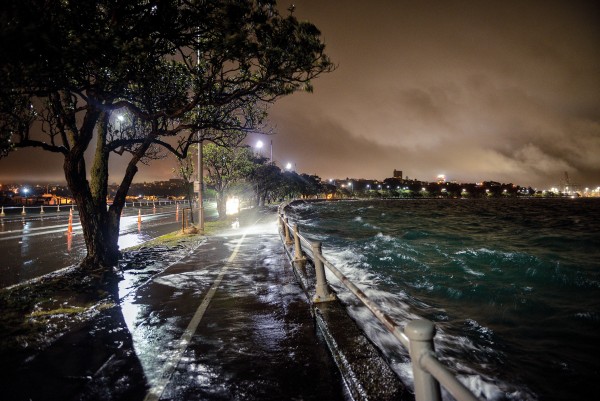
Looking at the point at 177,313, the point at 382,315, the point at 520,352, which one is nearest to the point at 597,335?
the point at 520,352

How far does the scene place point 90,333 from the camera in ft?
18.7

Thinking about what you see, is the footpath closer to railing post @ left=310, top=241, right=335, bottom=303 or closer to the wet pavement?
the wet pavement

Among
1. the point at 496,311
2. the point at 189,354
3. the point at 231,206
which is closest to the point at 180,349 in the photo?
the point at 189,354

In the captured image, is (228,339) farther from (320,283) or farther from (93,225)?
(93,225)

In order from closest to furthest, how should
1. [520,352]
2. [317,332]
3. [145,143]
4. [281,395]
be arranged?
[281,395] → [317,332] → [520,352] → [145,143]

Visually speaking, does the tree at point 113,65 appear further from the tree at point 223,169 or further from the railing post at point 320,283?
the tree at point 223,169

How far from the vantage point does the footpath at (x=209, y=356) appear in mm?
3859

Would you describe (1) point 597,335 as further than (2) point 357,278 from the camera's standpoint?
No

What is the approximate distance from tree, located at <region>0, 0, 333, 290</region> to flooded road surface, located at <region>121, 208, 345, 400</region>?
12.8ft

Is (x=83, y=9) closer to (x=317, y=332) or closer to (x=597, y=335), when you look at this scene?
(x=317, y=332)

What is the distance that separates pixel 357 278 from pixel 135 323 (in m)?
9.38

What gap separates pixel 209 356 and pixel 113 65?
5.54 metres

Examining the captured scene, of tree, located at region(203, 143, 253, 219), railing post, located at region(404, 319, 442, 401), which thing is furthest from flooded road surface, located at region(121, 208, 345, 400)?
tree, located at region(203, 143, 253, 219)

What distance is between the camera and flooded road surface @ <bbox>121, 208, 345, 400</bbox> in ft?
13.0
